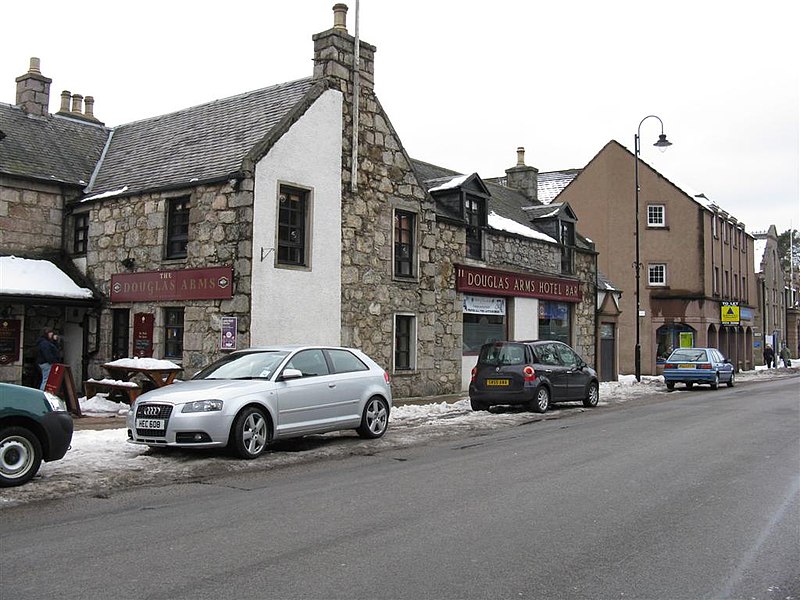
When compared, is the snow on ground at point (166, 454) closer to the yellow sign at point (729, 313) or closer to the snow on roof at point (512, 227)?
the snow on roof at point (512, 227)

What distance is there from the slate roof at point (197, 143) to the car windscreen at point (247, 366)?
5936 millimetres

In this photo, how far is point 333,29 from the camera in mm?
18953

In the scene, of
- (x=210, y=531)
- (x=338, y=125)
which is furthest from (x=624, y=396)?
(x=210, y=531)

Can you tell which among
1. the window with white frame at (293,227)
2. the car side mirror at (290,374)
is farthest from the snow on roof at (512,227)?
the car side mirror at (290,374)

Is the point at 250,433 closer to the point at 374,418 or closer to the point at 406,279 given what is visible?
the point at 374,418

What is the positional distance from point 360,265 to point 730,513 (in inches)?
504

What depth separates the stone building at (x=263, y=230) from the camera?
17.1 metres

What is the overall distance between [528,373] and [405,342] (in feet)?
13.8

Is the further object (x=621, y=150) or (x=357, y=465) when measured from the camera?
(x=621, y=150)

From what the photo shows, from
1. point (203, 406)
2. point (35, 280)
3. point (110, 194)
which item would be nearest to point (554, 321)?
point (110, 194)

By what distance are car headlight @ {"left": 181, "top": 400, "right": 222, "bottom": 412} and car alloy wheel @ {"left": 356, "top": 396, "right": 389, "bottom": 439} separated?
114 inches

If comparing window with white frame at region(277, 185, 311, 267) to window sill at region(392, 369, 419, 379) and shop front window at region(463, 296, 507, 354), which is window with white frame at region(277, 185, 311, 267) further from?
shop front window at region(463, 296, 507, 354)

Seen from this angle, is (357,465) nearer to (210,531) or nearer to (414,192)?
(210,531)

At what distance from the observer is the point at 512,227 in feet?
84.5
